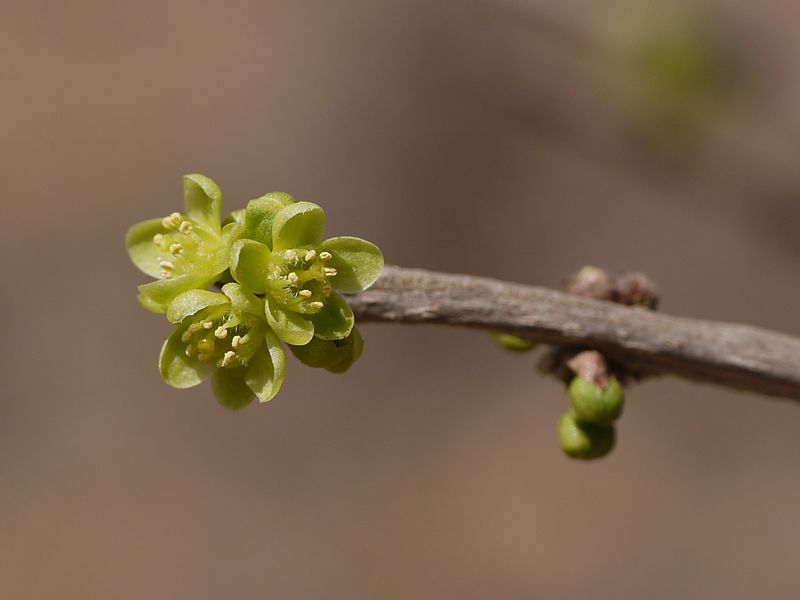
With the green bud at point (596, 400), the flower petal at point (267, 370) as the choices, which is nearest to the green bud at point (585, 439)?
the green bud at point (596, 400)

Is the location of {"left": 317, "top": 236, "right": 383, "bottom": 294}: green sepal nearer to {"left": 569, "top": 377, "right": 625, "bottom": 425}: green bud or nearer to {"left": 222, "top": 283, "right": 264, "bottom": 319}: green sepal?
{"left": 222, "top": 283, "right": 264, "bottom": 319}: green sepal

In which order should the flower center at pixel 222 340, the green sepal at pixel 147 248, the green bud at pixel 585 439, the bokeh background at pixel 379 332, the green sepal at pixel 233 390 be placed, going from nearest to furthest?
1. the flower center at pixel 222 340
2. the green sepal at pixel 233 390
3. the green sepal at pixel 147 248
4. the green bud at pixel 585 439
5. the bokeh background at pixel 379 332

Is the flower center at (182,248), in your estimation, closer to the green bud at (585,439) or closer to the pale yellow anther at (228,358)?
Answer: the pale yellow anther at (228,358)

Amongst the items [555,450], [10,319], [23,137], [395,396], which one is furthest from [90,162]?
[555,450]

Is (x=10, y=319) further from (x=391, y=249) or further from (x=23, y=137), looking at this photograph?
(x=391, y=249)

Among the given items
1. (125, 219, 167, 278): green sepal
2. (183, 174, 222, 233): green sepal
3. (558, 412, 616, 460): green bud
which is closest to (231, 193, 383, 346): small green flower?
(183, 174, 222, 233): green sepal
